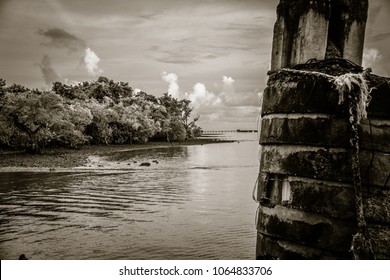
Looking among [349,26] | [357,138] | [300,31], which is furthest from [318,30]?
[357,138]

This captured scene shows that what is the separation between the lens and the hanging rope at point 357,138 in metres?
2.73

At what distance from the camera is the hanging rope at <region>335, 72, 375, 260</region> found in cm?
273

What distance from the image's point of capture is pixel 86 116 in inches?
1312

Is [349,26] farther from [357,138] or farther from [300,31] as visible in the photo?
[357,138]

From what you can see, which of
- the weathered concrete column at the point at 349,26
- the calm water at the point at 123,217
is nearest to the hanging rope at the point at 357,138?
the weathered concrete column at the point at 349,26

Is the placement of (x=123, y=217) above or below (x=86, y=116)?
below

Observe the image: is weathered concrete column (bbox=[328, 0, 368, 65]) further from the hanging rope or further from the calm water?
the calm water

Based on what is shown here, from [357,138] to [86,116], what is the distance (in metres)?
32.5

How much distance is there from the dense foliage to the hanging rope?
17.0 m

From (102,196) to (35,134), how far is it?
13249 mm

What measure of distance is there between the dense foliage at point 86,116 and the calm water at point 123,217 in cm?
612

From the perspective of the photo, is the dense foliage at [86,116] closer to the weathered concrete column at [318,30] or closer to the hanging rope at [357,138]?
the weathered concrete column at [318,30]

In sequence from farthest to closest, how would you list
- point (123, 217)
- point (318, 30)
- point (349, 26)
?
point (123, 217) → point (349, 26) → point (318, 30)
